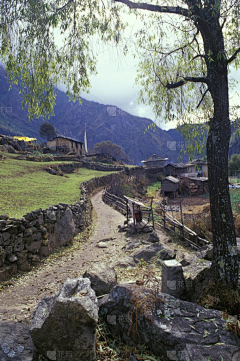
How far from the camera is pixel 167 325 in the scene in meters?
3.35

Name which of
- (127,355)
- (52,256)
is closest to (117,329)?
(127,355)

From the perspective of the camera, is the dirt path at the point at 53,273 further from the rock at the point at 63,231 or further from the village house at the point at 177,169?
the village house at the point at 177,169

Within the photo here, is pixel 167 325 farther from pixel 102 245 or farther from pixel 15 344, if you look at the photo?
pixel 102 245

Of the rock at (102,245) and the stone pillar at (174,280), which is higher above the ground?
the stone pillar at (174,280)

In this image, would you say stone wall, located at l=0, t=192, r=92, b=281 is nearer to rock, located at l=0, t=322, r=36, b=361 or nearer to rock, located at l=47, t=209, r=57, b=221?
rock, located at l=47, t=209, r=57, b=221

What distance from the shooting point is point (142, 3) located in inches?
197

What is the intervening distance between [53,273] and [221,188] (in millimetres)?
6468

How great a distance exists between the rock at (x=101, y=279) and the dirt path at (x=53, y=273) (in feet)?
4.57

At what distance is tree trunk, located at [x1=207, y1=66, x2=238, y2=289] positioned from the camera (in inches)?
174

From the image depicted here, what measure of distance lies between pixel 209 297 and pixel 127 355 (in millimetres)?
1874

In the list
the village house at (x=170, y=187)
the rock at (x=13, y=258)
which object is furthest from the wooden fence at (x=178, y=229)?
the village house at (x=170, y=187)

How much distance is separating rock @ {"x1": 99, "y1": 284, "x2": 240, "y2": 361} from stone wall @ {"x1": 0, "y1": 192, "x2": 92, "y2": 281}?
476 centimetres

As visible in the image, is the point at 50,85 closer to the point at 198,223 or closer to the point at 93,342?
the point at 93,342

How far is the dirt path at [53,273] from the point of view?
529cm
